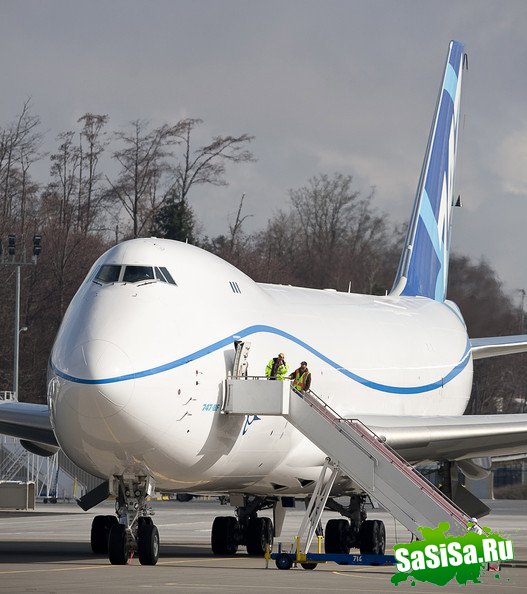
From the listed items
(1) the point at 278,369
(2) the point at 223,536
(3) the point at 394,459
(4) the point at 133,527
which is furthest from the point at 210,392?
(2) the point at 223,536

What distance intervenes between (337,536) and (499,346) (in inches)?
335

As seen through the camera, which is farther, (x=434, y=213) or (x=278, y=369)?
(x=434, y=213)

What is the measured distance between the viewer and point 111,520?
907 inches

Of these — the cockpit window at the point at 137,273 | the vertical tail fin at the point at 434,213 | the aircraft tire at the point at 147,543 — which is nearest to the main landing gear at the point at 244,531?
the aircraft tire at the point at 147,543

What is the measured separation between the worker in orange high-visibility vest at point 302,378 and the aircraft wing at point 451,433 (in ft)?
8.93

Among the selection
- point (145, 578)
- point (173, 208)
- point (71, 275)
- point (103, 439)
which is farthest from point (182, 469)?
point (173, 208)

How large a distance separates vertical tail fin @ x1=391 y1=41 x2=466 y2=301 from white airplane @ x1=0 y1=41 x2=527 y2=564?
4.56 m

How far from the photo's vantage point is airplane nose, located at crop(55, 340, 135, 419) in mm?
18250

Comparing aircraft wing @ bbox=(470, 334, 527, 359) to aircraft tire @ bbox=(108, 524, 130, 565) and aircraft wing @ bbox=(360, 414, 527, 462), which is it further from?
aircraft tire @ bbox=(108, 524, 130, 565)

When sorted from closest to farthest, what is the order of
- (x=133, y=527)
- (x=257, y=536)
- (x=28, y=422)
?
(x=133, y=527)
(x=28, y=422)
(x=257, y=536)

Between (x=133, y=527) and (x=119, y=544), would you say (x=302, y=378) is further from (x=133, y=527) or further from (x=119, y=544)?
(x=119, y=544)

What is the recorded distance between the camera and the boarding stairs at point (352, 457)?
19938 millimetres

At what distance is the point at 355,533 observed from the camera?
25.7m

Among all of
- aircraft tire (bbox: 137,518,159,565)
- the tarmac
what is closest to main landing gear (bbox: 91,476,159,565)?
aircraft tire (bbox: 137,518,159,565)
